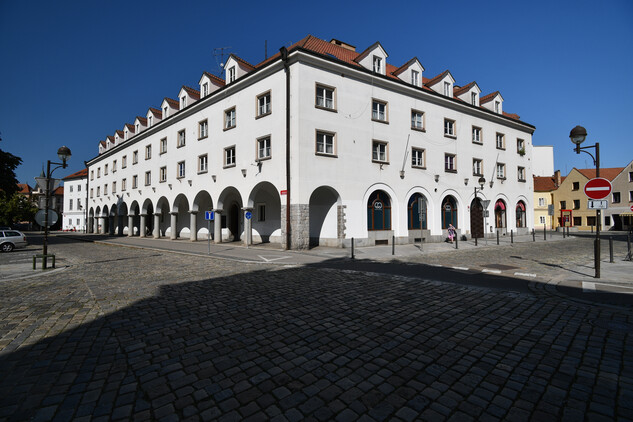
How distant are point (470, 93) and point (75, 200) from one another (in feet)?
235

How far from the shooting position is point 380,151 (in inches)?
806

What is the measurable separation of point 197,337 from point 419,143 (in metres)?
21.3

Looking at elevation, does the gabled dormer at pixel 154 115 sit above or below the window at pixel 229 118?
above

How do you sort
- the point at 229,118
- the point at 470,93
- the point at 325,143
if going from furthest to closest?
1. the point at 470,93
2. the point at 229,118
3. the point at 325,143

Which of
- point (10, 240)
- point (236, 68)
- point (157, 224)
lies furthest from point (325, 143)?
point (10, 240)

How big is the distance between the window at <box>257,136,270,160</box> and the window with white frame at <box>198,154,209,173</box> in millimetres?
6334

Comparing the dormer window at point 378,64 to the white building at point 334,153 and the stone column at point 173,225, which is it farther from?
the stone column at point 173,225

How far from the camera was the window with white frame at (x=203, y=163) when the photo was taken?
23.3 m

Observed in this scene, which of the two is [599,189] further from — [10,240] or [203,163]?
[10,240]

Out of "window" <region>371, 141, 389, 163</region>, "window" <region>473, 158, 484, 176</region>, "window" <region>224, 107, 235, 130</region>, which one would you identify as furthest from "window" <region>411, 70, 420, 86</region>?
"window" <region>224, 107, 235, 130</region>

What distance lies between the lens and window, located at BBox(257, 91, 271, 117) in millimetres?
18803

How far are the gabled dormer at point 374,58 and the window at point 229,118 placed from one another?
30.4 ft

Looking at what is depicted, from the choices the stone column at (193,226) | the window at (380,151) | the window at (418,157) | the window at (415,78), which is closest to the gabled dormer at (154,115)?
the stone column at (193,226)

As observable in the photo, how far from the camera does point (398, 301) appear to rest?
5.88 metres
